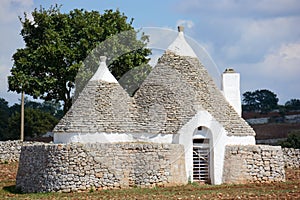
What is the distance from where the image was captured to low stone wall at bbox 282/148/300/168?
34969 millimetres

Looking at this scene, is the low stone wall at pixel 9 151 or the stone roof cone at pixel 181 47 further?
the low stone wall at pixel 9 151

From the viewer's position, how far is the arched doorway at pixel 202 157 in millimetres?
27031

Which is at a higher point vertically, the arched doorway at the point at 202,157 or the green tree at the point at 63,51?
the green tree at the point at 63,51

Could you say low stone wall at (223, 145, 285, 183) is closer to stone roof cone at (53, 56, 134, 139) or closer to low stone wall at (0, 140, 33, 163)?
stone roof cone at (53, 56, 134, 139)

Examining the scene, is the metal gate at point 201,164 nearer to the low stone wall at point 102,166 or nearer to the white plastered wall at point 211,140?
the white plastered wall at point 211,140

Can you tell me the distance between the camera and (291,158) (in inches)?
1383

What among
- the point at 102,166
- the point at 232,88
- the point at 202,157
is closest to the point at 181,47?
the point at 232,88

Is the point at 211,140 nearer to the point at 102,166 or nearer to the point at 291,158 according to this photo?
the point at 102,166

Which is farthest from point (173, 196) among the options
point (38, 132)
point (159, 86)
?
point (38, 132)

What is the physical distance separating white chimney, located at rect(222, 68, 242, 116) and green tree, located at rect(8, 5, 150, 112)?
33.5 feet

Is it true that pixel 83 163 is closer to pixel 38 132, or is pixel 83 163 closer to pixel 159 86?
pixel 159 86

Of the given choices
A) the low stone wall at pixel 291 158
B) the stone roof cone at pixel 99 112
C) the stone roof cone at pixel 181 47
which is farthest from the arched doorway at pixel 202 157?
the low stone wall at pixel 291 158

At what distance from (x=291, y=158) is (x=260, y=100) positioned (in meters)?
54.1

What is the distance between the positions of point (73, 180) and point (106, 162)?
1482 mm
